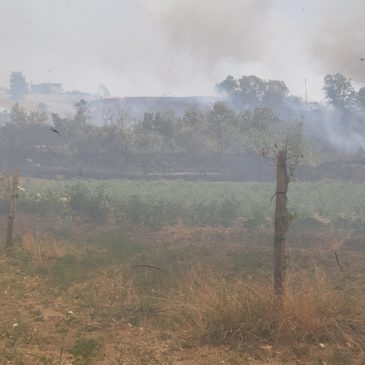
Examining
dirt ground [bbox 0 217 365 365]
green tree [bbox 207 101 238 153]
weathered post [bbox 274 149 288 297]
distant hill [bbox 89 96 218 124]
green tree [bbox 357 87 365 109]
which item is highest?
distant hill [bbox 89 96 218 124]

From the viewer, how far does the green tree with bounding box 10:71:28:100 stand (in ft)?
381

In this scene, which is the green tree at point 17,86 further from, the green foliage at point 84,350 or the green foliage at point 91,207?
the green foliage at point 84,350

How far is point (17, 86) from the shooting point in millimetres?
116438

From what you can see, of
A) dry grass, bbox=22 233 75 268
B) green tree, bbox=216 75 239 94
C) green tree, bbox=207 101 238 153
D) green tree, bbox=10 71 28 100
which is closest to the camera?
dry grass, bbox=22 233 75 268

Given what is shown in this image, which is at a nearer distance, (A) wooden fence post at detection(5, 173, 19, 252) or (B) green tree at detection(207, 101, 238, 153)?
(A) wooden fence post at detection(5, 173, 19, 252)

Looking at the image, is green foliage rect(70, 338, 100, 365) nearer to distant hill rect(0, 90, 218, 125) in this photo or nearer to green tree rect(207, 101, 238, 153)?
green tree rect(207, 101, 238, 153)

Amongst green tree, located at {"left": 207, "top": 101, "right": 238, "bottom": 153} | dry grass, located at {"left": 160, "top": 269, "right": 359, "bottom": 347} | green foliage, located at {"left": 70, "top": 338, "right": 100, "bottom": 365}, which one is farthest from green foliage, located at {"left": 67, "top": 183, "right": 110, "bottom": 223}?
green tree, located at {"left": 207, "top": 101, "right": 238, "bottom": 153}

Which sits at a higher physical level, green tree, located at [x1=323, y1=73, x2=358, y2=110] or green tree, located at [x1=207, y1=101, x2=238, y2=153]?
green tree, located at [x1=323, y1=73, x2=358, y2=110]

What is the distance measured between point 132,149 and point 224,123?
10.8 m

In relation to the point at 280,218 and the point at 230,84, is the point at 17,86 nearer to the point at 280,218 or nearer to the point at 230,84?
the point at 230,84

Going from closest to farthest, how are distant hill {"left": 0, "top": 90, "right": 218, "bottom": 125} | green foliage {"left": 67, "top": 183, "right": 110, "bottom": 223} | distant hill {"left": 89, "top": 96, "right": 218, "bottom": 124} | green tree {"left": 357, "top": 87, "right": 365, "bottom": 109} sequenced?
green foliage {"left": 67, "top": 183, "right": 110, "bottom": 223}, green tree {"left": 357, "top": 87, "right": 365, "bottom": 109}, distant hill {"left": 0, "top": 90, "right": 218, "bottom": 125}, distant hill {"left": 89, "top": 96, "right": 218, "bottom": 124}

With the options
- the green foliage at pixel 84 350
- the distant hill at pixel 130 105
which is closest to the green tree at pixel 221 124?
the distant hill at pixel 130 105

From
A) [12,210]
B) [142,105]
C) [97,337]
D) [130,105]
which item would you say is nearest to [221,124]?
[12,210]

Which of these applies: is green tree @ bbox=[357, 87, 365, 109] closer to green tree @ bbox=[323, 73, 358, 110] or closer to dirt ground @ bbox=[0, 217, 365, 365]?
green tree @ bbox=[323, 73, 358, 110]
